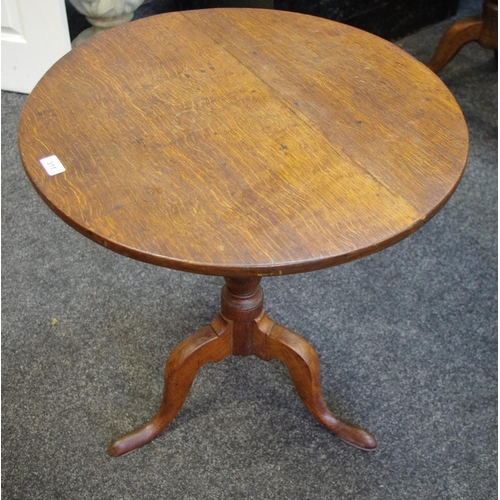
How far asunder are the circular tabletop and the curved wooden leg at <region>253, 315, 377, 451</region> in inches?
13.9

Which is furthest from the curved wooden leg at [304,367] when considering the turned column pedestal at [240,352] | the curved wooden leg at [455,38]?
the curved wooden leg at [455,38]

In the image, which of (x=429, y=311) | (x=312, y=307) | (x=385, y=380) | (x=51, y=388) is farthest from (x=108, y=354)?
(x=429, y=311)

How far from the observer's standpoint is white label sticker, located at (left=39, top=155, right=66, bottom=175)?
→ 93cm

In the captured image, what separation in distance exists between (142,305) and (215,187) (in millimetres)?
658

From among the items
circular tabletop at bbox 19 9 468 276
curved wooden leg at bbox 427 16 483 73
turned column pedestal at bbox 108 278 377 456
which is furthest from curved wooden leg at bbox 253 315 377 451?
curved wooden leg at bbox 427 16 483 73

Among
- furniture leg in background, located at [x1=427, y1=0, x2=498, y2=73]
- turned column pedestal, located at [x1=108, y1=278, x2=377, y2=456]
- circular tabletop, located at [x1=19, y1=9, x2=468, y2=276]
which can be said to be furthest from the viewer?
furniture leg in background, located at [x1=427, y1=0, x2=498, y2=73]

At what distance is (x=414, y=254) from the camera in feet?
5.46

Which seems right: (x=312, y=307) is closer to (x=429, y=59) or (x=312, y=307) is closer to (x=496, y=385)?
(x=496, y=385)

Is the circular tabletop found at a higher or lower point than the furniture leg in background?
higher

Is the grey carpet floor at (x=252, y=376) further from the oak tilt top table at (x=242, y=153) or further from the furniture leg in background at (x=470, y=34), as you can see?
the furniture leg in background at (x=470, y=34)

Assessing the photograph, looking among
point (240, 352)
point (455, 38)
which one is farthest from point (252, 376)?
point (455, 38)

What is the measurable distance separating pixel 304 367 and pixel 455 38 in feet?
4.13

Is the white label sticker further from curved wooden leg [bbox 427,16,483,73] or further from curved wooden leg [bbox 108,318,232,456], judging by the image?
curved wooden leg [bbox 427,16,483,73]

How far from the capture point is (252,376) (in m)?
1.40
